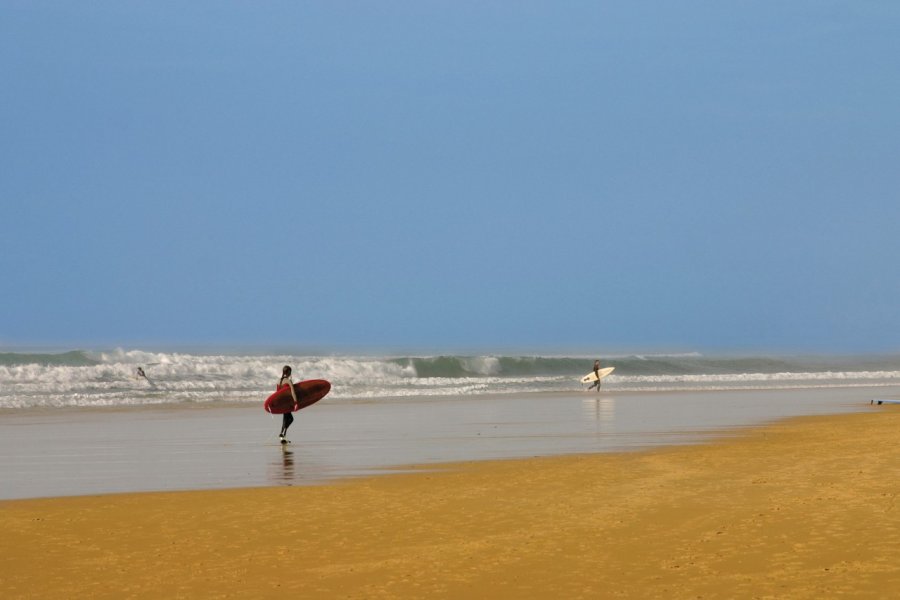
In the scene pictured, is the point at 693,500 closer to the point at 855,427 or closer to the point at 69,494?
the point at 69,494

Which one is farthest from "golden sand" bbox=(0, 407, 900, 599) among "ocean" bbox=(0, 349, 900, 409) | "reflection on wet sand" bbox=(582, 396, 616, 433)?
"ocean" bbox=(0, 349, 900, 409)

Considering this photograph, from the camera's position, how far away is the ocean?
3872 cm

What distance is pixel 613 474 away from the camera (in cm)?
1413

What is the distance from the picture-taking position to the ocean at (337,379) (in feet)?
127

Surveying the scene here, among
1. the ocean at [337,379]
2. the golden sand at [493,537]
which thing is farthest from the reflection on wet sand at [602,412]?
the golden sand at [493,537]

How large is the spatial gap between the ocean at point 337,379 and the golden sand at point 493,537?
24198 millimetres

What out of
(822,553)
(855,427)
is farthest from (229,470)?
(855,427)

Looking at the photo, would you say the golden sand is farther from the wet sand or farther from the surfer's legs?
the surfer's legs

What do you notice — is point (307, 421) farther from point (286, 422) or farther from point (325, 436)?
point (286, 422)

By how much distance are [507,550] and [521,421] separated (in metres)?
16.9

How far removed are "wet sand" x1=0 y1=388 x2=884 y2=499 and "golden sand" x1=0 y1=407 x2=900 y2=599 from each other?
2.14 meters

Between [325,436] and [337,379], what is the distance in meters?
35.2

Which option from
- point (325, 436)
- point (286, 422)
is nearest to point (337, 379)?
point (325, 436)

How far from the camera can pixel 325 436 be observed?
882 inches
